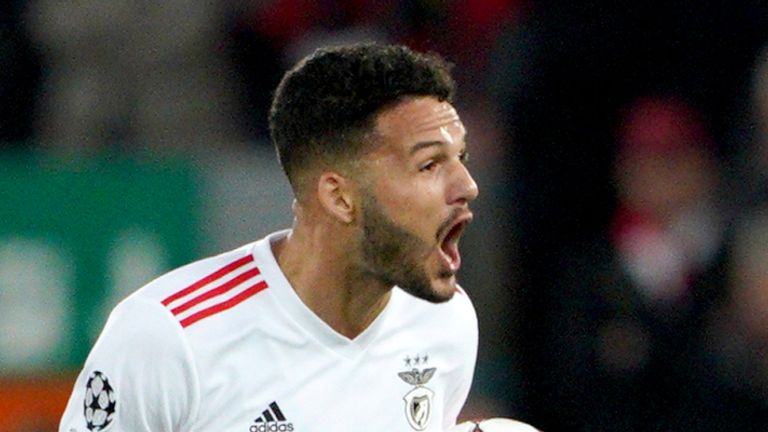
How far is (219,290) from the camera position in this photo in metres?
4.14

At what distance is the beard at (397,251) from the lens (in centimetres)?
412

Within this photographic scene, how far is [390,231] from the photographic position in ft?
13.5

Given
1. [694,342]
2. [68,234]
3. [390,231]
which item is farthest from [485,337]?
[390,231]

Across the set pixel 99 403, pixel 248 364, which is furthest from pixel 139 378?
pixel 248 364

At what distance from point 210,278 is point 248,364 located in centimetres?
23

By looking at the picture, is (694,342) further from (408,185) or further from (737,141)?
(408,185)

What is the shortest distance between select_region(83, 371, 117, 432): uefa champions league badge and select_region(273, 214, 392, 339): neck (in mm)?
526

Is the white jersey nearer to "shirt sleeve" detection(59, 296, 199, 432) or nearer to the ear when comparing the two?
"shirt sleeve" detection(59, 296, 199, 432)

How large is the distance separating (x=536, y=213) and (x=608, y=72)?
2.45 feet

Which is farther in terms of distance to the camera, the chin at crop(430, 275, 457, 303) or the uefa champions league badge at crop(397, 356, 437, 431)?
the uefa champions league badge at crop(397, 356, 437, 431)

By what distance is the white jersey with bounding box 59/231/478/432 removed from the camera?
154 inches

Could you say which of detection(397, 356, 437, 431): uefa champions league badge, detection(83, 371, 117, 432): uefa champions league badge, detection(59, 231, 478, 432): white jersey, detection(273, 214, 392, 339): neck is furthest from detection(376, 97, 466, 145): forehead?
detection(83, 371, 117, 432): uefa champions league badge

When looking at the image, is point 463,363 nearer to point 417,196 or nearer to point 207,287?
point 417,196

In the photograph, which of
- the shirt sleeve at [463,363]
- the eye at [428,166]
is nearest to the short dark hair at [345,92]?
the eye at [428,166]
